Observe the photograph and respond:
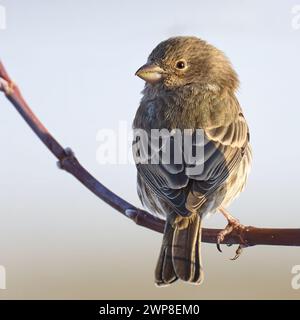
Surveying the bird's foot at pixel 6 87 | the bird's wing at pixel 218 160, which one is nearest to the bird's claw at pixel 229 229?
the bird's wing at pixel 218 160

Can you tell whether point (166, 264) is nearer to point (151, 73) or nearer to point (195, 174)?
point (195, 174)

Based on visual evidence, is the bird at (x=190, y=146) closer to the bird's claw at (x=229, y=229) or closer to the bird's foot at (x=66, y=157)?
the bird's claw at (x=229, y=229)

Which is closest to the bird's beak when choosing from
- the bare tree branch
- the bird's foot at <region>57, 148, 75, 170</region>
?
the bare tree branch

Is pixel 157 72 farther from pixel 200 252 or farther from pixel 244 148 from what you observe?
pixel 200 252

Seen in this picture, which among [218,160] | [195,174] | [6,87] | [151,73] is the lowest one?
[195,174]

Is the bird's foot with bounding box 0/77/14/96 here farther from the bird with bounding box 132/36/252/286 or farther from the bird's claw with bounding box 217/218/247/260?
the bird's claw with bounding box 217/218/247/260

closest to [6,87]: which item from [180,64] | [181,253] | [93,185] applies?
[93,185]

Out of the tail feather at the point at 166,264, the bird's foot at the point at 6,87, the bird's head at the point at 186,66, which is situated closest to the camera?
the bird's foot at the point at 6,87

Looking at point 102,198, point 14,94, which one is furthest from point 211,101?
point 14,94
